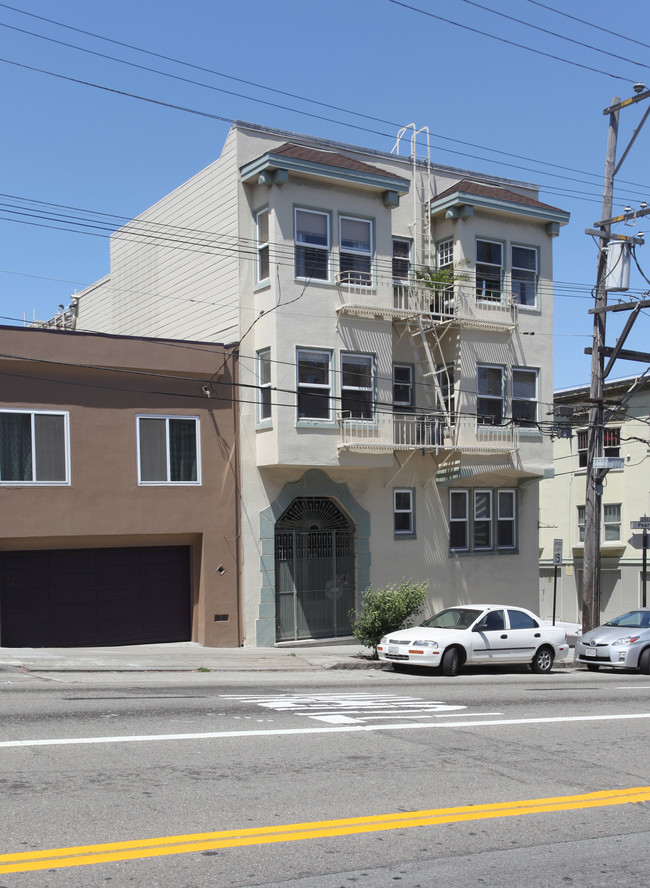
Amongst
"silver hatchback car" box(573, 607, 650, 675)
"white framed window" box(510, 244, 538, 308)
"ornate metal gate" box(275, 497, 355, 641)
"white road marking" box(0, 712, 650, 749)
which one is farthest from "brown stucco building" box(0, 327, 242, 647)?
"white road marking" box(0, 712, 650, 749)

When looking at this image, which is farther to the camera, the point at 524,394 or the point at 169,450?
the point at 524,394

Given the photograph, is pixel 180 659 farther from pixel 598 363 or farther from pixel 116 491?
pixel 598 363

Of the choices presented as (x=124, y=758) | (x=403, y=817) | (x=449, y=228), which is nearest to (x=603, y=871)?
(x=403, y=817)

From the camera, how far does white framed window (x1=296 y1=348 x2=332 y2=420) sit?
22.2 metres

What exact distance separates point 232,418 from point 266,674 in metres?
6.84

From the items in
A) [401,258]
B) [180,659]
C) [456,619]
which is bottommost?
[180,659]

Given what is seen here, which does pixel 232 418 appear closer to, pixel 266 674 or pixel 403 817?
pixel 266 674

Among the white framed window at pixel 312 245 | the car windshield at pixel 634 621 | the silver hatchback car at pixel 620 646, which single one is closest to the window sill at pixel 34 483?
the white framed window at pixel 312 245

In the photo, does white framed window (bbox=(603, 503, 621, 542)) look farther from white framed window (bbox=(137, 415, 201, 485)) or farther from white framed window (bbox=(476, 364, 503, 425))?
white framed window (bbox=(137, 415, 201, 485))

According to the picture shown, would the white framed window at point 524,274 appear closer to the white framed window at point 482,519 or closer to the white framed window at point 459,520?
the white framed window at point 482,519

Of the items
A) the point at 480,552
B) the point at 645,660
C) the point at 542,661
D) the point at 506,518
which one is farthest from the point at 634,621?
the point at 506,518

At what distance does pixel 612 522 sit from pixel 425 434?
767 inches

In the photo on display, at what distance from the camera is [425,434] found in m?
24.2

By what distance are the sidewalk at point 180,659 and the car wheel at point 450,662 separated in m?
2.12
